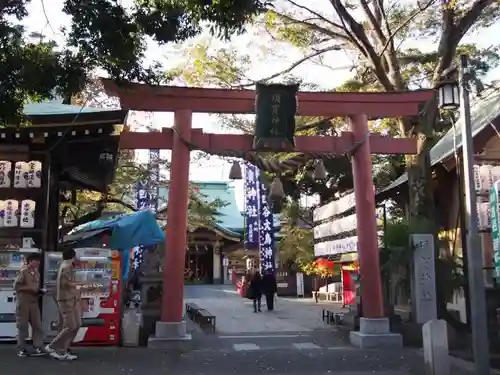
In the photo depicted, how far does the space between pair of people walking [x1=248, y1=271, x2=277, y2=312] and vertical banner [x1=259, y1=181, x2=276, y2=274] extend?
5.30m

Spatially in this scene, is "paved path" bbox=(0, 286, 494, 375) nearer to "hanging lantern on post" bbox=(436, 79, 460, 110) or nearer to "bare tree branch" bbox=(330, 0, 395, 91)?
"hanging lantern on post" bbox=(436, 79, 460, 110)

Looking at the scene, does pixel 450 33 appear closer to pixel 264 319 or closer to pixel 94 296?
pixel 264 319

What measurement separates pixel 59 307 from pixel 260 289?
1188 centimetres

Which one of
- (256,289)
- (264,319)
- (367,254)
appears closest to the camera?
(367,254)

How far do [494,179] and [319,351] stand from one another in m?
5.04

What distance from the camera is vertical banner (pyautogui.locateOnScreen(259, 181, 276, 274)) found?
89.9ft

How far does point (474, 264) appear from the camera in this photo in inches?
339

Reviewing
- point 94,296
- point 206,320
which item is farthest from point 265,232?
point 94,296

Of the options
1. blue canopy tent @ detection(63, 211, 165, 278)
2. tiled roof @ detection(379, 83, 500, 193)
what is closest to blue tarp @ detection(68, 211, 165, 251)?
blue canopy tent @ detection(63, 211, 165, 278)

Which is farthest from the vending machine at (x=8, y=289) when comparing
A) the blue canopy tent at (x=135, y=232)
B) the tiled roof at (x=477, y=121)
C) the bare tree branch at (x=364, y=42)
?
the tiled roof at (x=477, y=121)

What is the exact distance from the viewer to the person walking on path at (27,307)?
991 centimetres

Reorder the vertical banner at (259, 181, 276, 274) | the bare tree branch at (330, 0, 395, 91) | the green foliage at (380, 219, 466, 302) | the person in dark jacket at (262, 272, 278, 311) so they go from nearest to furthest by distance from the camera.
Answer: the green foliage at (380, 219, 466, 302) < the bare tree branch at (330, 0, 395, 91) < the person in dark jacket at (262, 272, 278, 311) < the vertical banner at (259, 181, 276, 274)

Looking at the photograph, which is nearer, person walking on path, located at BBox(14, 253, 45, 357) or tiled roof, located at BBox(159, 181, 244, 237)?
person walking on path, located at BBox(14, 253, 45, 357)

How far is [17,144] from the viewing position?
12.2 meters
